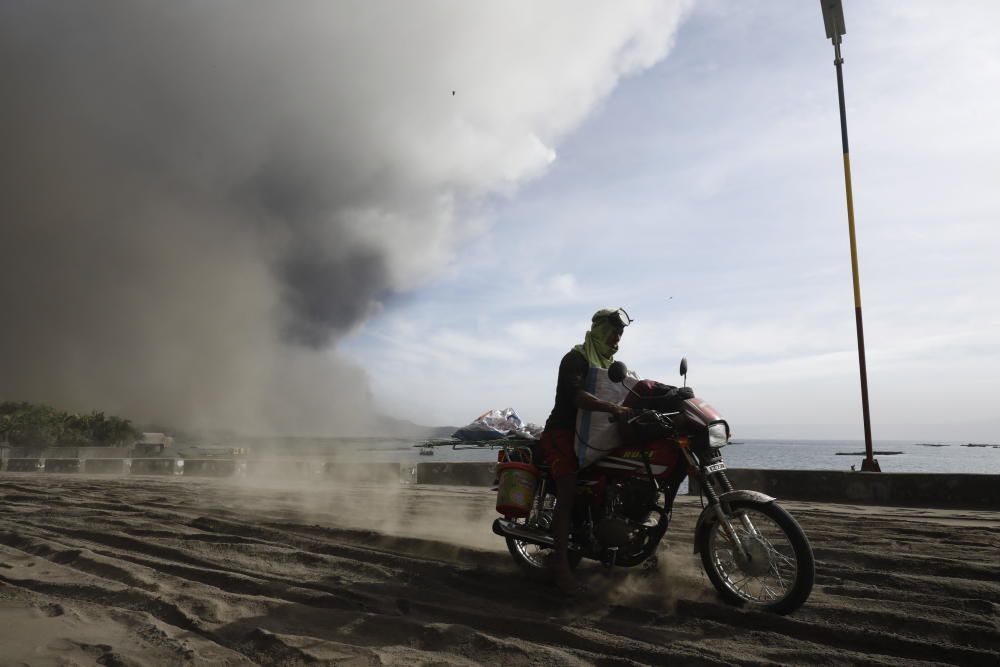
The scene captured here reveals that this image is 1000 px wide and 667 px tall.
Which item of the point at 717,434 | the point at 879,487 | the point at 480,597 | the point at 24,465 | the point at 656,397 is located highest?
the point at 656,397

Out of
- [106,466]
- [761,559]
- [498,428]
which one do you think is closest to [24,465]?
[106,466]

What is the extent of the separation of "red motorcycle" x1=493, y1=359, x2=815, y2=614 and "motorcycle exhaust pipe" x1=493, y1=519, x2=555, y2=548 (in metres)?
0.02

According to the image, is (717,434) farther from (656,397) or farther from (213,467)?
(213,467)

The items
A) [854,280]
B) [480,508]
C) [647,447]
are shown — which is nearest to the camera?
[647,447]

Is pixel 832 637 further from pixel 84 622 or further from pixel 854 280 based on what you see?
pixel 854 280

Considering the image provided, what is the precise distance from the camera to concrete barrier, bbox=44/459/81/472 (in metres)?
26.6

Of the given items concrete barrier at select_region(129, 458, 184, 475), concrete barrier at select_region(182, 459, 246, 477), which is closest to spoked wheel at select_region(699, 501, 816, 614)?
concrete barrier at select_region(182, 459, 246, 477)

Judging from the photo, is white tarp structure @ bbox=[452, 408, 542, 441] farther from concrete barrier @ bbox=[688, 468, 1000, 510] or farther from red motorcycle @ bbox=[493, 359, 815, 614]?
concrete barrier @ bbox=[688, 468, 1000, 510]

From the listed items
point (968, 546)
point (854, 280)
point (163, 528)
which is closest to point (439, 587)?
point (163, 528)

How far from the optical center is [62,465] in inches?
1059

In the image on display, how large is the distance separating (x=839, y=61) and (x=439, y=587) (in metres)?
16.5

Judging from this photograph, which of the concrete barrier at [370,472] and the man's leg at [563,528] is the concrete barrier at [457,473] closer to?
the concrete barrier at [370,472]

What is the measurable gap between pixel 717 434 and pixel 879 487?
321 inches

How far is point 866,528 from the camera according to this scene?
262 inches
